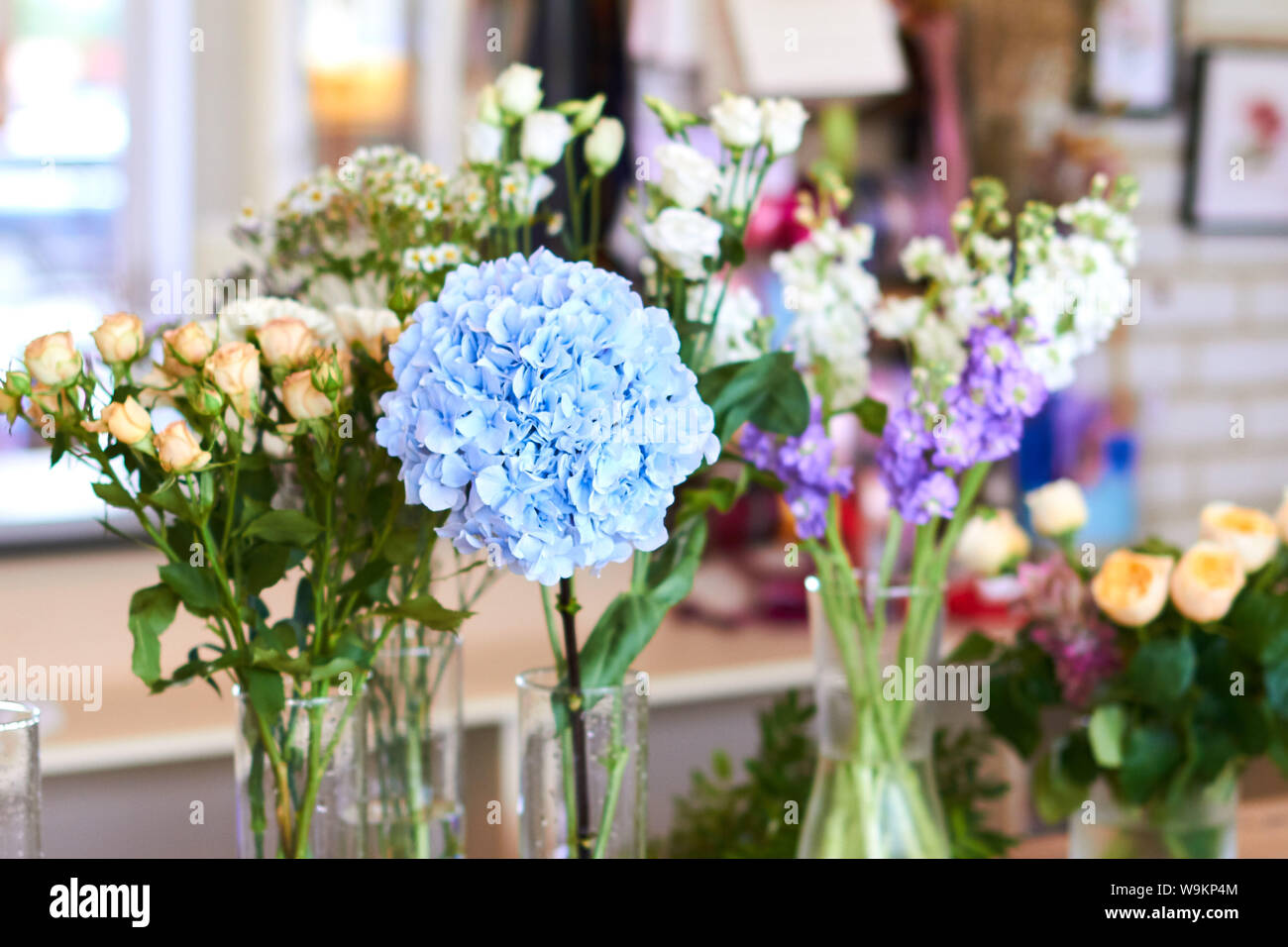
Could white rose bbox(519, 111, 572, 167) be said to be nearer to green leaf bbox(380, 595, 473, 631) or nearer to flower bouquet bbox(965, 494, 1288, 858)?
green leaf bbox(380, 595, 473, 631)

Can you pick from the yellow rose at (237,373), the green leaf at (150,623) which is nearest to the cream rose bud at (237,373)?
the yellow rose at (237,373)

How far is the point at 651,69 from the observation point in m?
2.29

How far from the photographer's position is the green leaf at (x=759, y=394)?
678 millimetres

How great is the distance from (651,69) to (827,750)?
1.71 m

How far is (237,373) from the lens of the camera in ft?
1.85

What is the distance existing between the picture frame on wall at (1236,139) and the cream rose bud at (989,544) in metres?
2.11

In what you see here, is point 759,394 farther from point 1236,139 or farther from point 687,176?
point 1236,139

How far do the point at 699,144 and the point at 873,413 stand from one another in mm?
1378

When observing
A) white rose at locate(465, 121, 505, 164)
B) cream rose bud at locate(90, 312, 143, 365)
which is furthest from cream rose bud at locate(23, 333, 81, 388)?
white rose at locate(465, 121, 505, 164)

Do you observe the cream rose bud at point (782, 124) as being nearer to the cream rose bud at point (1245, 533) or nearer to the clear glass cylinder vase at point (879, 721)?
the clear glass cylinder vase at point (879, 721)

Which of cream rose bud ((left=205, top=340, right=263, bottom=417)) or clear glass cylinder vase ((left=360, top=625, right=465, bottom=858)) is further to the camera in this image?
clear glass cylinder vase ((left=360, top=625, right=465, bottom=858))

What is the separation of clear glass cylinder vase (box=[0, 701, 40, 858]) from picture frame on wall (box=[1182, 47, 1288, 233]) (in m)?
2.66

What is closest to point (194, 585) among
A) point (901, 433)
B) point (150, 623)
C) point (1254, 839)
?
point (150, 623)

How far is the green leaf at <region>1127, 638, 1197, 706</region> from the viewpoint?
0.84 metres
